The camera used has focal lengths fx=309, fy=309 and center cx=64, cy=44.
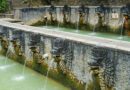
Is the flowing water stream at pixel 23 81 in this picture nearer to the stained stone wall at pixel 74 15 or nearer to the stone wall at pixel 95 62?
the stone wall at pixel 95 62

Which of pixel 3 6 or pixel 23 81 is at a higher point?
pixel 3 6

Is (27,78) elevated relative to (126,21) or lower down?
lower down

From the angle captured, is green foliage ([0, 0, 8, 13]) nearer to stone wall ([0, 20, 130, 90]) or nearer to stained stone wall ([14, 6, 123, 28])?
stained stone wall ([14, 6, 123, 28])

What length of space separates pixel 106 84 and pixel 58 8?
29.6 ft

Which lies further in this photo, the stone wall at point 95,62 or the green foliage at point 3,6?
the green foliage at point 3,6

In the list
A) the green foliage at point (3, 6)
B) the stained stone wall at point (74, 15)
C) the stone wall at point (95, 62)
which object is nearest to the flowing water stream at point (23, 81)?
the stone wall at point (95, 62)

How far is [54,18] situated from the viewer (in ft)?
50.0

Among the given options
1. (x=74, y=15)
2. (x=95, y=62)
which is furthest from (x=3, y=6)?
(x=95, y=62)

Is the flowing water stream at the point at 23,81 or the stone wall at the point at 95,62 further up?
the stone wall at the point at 95,62

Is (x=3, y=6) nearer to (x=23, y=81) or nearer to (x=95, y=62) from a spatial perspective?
(x=23, y=81)

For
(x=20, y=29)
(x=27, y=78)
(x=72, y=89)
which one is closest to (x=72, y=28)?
(x=20, y=29)

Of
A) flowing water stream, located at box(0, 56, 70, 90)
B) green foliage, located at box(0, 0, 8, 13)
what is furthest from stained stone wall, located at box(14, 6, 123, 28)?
flowing water stream, located at box(0, 56, 70, 90)

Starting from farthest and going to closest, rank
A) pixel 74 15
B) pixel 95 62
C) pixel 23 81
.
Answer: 1. pixel 74 15
2. pixel 23 81
3. pixel 95 62

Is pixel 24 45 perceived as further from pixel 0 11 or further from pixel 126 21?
pixel 0 11
